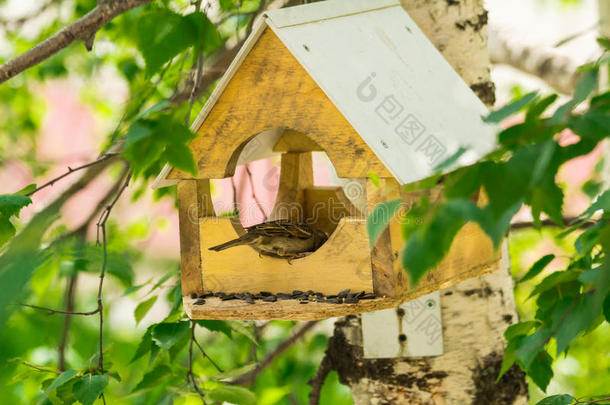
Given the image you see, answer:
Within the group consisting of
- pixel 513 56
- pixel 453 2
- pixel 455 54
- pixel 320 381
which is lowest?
pixel 320 381

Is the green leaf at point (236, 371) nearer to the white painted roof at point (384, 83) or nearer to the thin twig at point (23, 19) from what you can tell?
the white painted roof at point (384, 83)

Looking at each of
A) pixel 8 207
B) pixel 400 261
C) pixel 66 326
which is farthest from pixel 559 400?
pixel 66 326

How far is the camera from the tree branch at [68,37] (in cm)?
154

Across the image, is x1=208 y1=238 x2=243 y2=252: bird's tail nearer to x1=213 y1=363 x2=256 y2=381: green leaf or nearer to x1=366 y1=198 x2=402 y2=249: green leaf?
x1=213 y1=363 x2=256 y2=381: green leaf

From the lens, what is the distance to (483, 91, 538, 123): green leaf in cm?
93

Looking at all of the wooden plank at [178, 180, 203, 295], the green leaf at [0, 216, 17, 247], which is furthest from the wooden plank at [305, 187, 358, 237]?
the green leaf at [0, 216, 17, 247]

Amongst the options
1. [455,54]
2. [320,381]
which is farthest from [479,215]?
[320,381]

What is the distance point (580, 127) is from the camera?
0.84 meters

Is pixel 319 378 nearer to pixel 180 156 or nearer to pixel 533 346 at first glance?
pixel 533 346

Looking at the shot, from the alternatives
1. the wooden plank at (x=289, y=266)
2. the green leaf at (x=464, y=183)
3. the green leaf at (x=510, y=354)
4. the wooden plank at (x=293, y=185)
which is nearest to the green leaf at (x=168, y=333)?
the wooden plank at (x=289, y=266)

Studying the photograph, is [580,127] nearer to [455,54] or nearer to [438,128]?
[438,128]

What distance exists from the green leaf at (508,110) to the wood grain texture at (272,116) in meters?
0.53

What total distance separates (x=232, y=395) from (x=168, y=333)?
269 mm

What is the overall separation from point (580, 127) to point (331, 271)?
834 mm
